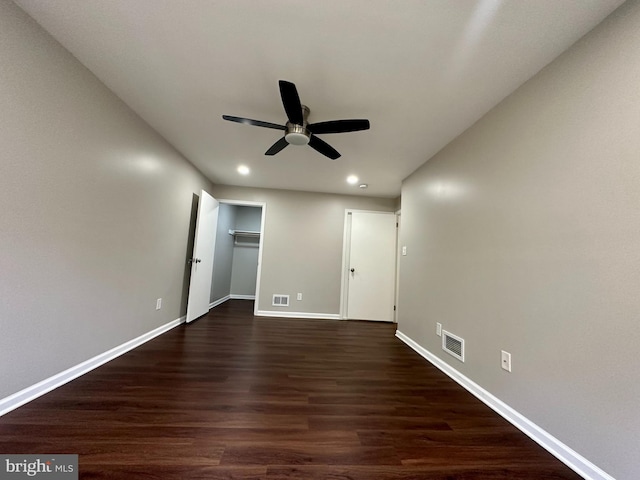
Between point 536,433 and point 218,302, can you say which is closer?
point 536,433

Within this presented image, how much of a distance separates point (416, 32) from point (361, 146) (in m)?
1.37

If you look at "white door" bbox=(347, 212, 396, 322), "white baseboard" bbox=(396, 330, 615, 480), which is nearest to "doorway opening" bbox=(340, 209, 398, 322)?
"white door" bbox=(347, 212, 396, 322)

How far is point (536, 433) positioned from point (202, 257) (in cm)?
389

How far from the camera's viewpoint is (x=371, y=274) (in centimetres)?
445

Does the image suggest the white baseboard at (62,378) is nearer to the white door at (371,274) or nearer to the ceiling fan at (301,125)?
the ceiling fan at (301,125)

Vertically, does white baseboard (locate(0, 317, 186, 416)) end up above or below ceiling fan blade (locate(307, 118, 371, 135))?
below

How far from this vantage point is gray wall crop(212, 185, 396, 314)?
444 centimetres

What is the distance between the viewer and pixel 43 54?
1515 millimetres

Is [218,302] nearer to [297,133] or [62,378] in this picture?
[62,378]

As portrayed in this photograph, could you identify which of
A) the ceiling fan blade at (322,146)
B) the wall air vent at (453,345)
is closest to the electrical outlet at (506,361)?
the wall air vent at (453,345)

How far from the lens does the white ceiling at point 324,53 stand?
1.29m

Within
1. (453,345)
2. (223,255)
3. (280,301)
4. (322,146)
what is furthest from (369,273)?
(223,255)

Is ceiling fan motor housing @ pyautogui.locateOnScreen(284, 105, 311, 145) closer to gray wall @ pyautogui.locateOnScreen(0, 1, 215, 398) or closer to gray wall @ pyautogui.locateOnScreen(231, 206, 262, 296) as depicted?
gray wall @ pyautogui.locateOnScreen(0, 1, 215, 398)

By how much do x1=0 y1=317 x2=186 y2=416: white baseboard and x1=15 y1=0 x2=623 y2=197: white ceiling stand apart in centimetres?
218
